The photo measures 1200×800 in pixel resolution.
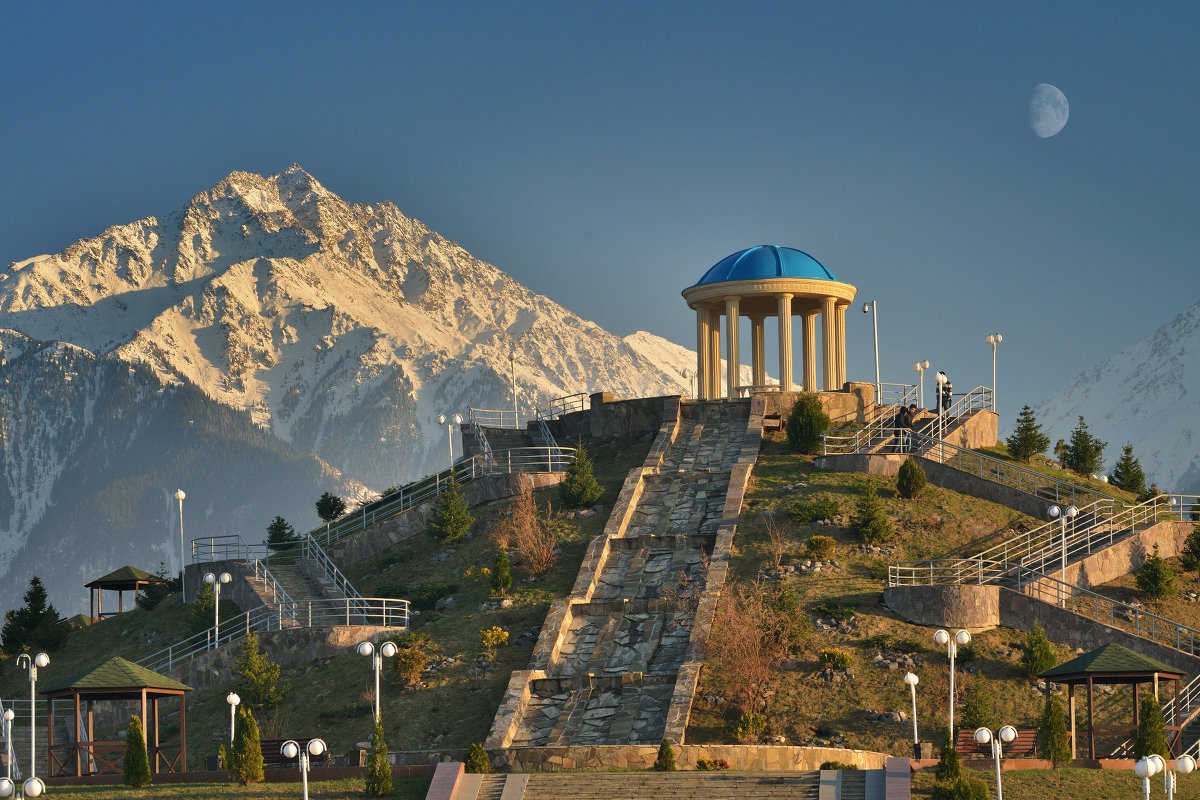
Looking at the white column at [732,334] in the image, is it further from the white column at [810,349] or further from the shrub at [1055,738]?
the shrub at [1055,738]

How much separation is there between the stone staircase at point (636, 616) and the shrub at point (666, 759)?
86.7 inches

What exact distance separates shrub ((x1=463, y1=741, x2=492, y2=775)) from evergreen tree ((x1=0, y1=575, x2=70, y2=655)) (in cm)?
2444

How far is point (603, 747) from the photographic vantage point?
32.1 m

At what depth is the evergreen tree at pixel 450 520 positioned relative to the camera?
49.5 m

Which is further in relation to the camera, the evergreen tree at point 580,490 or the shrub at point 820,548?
the evergreen tree at point 580,490

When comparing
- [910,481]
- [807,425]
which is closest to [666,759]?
[910,481]

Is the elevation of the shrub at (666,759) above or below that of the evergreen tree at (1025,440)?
below

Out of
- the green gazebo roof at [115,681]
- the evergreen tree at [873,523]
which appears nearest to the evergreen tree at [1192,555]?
the evergreen tree at [873,523]

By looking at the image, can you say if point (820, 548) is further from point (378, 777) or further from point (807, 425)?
point (378, 777)

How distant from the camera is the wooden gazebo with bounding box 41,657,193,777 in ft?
112

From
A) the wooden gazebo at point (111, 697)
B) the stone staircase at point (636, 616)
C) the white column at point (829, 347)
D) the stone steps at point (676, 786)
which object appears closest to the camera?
the stone steps at point (676, 786)

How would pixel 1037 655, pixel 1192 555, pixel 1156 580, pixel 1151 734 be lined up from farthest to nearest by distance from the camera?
pixel 1192 555 → pixel 1156 580 → pixel 1037 655 → pixel 1151 734

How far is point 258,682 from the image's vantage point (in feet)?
127

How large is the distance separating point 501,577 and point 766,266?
23014 mm
